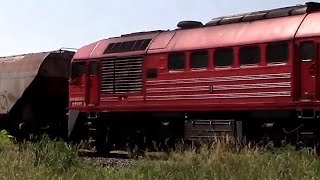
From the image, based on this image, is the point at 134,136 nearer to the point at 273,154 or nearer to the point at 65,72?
the point at 65,72

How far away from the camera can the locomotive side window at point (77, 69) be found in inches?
742

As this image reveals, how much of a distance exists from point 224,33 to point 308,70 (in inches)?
113

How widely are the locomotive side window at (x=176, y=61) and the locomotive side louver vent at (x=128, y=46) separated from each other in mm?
1301

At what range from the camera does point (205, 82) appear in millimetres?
14992

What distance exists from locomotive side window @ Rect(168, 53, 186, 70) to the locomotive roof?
21 centimetres

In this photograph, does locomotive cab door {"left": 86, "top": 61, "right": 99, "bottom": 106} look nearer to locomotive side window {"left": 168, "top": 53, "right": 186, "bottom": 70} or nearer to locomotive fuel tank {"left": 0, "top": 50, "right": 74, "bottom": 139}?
locomotive fuel tank {"left": 0, "top": 50, "right": 74, "bottom": 139}

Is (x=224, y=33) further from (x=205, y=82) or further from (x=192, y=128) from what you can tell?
(x=192, y=128)

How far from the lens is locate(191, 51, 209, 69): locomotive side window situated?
49.6 ft

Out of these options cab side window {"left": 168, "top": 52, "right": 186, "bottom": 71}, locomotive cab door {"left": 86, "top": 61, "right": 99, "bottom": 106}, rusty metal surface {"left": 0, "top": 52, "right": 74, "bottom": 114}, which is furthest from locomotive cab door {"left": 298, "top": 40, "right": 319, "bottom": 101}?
rusty metal surface {"left": 0, "top": 52, "right": 74, "bottom": 114}

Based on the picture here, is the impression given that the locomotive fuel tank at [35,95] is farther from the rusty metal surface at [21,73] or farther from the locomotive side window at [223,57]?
the locomotive side window at [223,57]

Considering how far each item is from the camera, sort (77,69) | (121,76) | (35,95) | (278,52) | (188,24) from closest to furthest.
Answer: (278,52)
(188,24)
(121,76)
(77,69)
(35,95)

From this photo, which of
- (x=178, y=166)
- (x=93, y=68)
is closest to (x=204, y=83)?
(x=93, y=68)

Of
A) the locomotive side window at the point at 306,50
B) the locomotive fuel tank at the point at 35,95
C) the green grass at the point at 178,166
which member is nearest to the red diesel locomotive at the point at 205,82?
the locomotive side window at the point at 306,50

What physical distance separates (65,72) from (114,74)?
4616mm
